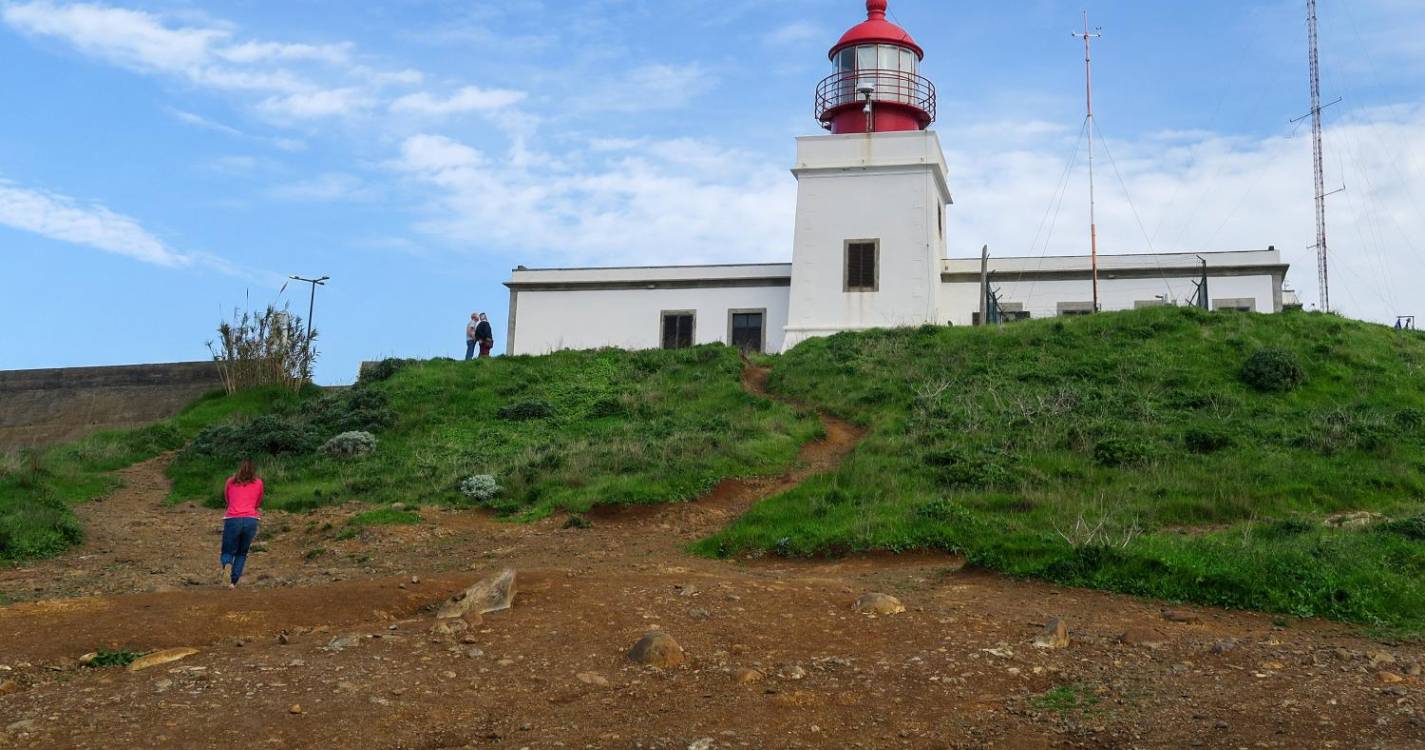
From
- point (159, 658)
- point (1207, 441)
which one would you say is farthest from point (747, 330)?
point (159, 658)

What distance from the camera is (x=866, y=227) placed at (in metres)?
27.1

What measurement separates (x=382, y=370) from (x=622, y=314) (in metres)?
6.89

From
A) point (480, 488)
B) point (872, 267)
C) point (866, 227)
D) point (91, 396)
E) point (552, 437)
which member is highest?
point (866, 227)

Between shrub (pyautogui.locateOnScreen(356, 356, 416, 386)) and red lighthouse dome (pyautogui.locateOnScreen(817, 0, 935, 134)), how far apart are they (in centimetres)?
1155

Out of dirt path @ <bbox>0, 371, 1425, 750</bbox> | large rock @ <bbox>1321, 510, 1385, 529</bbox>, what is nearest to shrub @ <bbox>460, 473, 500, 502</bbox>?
dirt path @ <bbox>0, 371, 1425, 750</bbox>

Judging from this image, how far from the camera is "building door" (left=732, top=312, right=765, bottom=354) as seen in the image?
Answer: 2858cm

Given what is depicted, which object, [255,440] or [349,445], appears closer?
[349,445]

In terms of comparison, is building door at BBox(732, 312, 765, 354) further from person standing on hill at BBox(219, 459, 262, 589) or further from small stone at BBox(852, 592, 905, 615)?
small stone at BBox(852, 592, 905, 615)

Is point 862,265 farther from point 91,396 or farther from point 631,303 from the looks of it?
point 91,396

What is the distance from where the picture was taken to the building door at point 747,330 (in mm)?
28578

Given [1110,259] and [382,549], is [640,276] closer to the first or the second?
[1110,259]

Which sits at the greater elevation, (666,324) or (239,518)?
(666,324)

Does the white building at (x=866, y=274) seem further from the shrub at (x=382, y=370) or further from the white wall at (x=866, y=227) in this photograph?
the shrub at (x=382, y=370)

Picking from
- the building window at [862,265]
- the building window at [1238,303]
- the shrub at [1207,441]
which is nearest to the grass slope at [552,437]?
the building window at [862,265]
